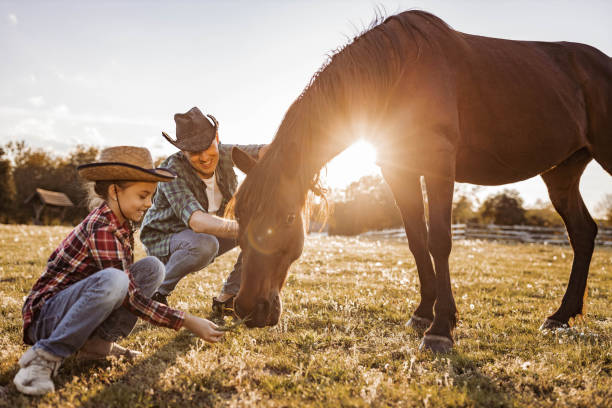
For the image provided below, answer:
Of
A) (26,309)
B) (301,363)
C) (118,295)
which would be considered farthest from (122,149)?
(301,363)

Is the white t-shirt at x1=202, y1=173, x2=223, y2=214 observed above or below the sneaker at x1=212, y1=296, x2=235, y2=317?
above

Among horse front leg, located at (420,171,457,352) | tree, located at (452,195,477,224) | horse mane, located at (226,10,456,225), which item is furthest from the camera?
tree, located at (452,195,477,224)

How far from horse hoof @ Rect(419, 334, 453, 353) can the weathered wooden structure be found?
160 ft

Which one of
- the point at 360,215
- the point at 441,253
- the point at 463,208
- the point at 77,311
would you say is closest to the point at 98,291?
the point at 77,311

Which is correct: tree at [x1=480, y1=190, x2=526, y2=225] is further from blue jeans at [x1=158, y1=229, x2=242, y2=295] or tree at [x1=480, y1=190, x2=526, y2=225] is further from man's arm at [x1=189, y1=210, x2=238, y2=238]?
man's arm at [x1=189, y1=210, x2=238, y2=238]

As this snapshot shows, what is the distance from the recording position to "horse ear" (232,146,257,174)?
11.0 feet

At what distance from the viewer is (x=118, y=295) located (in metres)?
2.71

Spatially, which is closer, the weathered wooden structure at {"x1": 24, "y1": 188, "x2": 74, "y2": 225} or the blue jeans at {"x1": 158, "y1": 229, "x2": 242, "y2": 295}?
the blue jeans at {"x1": 158, "y1": 229, "x2": 242, "y2": 295}

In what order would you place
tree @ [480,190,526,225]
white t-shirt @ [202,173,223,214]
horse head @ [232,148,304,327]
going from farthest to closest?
tree @ [480,190,526,225] → white t-shirt @ [202,173,223,214] → horse head @ [232,148,304,327]

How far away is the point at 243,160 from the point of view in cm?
341

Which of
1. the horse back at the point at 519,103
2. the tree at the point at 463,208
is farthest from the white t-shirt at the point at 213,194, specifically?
the tree at the point at 463,208

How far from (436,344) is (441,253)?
2.64 feet

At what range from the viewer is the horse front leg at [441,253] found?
3479 mm

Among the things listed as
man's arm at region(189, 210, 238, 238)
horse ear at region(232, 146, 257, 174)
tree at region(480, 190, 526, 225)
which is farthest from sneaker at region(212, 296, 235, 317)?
tree at region(480, 190, 526, 225)
